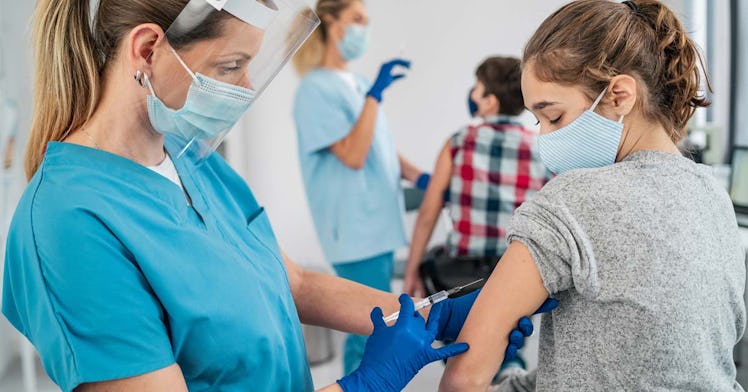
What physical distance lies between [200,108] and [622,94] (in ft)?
1.87

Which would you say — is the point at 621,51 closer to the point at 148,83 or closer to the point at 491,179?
the point at 148,83

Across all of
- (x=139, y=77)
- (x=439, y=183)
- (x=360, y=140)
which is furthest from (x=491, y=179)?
(x=139, y=77)

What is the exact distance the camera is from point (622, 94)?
0.95 metres

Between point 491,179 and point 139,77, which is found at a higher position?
point 139,77

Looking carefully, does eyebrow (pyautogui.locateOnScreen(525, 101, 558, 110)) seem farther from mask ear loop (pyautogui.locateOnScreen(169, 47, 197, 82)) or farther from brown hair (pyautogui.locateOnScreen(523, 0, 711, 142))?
mask ear loop (pyautogui.locateOnScreen(169, 47, 197, 82))

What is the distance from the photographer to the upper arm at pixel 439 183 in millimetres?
2354

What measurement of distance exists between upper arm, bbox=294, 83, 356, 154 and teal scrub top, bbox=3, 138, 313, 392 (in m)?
1.38

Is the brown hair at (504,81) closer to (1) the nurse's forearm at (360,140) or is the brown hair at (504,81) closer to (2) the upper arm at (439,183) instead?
(2) the upper arm at (439,183)

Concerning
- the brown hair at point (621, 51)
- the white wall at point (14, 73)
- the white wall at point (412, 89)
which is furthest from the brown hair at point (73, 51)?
the white wall at point (412, 89)

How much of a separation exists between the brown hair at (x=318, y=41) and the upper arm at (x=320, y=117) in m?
0.15

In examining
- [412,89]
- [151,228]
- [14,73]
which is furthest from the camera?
[412,89]

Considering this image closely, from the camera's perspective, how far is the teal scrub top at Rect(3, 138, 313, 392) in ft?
2.67

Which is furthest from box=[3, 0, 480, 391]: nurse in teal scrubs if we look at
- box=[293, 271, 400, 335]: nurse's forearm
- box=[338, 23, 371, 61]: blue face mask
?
box=[338, 23, 371, 61]: blue face mask

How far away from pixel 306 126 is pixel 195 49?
152 cm
